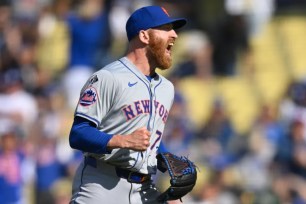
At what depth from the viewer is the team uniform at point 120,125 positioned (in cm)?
564

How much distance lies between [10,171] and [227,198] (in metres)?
2.58

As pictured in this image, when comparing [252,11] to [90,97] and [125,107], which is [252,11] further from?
[90,97]

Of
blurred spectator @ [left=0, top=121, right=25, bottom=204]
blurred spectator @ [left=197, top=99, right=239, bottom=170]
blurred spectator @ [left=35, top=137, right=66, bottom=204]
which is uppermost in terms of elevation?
blurred spectator @ [left=0, top=121, right=25, bottom=204]

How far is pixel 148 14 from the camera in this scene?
5879mm

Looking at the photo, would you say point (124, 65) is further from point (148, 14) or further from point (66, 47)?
point (66, 47)

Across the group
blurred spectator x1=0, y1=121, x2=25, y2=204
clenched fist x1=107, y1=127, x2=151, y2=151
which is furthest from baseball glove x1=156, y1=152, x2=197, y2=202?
blurred spectator x1=0, y1=121, x2=25, y2=204

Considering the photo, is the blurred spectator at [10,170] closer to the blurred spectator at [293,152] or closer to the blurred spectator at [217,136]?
the blurred spectator at [217,136]

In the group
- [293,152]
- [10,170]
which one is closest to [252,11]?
[293,152]

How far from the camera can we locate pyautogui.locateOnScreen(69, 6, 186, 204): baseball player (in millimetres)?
5633

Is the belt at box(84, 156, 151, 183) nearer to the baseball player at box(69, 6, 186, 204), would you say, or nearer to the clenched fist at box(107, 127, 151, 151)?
the baseball player at box(69, 6, 186, 204)

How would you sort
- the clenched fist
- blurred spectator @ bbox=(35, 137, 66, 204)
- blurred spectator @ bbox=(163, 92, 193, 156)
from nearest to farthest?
1. the clenched fist
2. blurred spectator @ bbox=(35, 137, 66, 204)
3. blurred spectator @ bbox=(163, 92, 193, 156)

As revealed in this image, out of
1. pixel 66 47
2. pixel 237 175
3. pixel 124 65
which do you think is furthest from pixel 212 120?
pixel 124 65

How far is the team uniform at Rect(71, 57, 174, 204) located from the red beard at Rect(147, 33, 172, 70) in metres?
0.14

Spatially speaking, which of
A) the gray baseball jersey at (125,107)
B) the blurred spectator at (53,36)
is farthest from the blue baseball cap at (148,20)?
the blurred spectator at (53,36)
